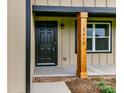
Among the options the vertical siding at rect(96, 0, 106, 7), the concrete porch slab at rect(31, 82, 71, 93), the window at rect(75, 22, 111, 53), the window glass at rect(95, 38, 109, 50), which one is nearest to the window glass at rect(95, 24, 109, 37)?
the window at rect(75, 22, 111, 53)

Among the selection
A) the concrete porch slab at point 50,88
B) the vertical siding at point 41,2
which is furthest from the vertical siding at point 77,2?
the concrete porch slab at point 50,88

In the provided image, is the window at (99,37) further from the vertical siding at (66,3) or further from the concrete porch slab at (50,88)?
the concrete porch slab at (50,88)

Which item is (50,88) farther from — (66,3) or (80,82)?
(66,3)

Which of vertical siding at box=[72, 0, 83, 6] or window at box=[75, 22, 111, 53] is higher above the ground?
vertical siding at box=[72, 0, 83, 6]

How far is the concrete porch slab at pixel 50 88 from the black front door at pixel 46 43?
4.36 m

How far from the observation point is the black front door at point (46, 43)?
11422mm

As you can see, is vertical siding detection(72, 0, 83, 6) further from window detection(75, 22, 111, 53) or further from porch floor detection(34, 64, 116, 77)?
window detection(75, 22, 111, 53)

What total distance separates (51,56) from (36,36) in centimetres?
129

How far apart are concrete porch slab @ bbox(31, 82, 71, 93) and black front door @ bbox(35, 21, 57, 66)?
4.36 m

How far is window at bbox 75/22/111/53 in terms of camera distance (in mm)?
11891

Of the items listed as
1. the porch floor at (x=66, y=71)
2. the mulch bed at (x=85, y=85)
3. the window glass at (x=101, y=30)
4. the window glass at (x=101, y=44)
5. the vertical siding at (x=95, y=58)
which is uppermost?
the window glass at (x=101, y=30)

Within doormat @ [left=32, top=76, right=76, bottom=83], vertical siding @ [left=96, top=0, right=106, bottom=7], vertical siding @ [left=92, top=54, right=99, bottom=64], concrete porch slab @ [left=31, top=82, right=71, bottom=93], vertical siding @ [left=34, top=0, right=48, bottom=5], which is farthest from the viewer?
vertical siding @ [left=92, top=54, right=99, bottom=64]

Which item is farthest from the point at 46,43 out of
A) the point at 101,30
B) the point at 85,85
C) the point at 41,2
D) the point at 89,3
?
the point at 85,85
